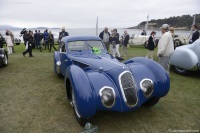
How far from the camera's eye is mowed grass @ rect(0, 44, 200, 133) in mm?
3768

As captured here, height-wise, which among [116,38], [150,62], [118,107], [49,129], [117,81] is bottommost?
[49,129]

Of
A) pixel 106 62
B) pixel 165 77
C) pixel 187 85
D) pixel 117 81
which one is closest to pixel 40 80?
pixel 106 62

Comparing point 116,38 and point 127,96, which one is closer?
point 127,96

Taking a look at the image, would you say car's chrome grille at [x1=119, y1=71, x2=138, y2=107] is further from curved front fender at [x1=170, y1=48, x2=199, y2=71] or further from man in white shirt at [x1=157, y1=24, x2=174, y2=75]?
curved front fender at [x1=170, y1=48, x2=199, y2=71]

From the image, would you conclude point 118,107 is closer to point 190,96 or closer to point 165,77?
point 165,77

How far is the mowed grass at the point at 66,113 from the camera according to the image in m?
3.77

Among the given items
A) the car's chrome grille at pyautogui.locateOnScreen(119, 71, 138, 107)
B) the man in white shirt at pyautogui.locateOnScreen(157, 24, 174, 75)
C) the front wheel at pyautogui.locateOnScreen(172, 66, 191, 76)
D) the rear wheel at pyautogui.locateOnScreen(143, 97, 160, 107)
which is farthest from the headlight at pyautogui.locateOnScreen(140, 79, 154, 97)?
the front wheel at pyautogui.locateOnScreen(172, 66, 191, 76)

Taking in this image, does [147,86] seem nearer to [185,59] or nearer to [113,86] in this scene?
[113,86]

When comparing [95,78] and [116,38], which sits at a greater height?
[116,38]

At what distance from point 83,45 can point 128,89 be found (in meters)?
2.71

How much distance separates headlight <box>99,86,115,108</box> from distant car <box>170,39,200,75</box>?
15.3ft

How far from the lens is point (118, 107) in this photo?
142 inches

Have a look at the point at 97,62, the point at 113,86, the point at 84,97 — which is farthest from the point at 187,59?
the point at 84,97

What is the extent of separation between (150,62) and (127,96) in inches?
47.0
